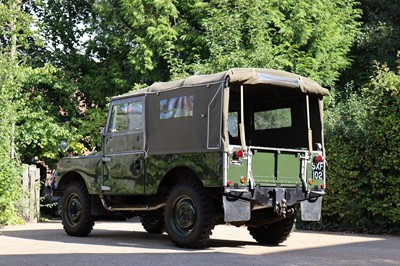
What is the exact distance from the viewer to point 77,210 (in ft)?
46.2

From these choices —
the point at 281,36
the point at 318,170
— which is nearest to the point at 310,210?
the point at 318,170

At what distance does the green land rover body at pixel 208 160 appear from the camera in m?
11.2

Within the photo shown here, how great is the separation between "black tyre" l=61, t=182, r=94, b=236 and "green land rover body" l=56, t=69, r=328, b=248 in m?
0.02

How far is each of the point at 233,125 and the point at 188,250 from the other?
2.65 m

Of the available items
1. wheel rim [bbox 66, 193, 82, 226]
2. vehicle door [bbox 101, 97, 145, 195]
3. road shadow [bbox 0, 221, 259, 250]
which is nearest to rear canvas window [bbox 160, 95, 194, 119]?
vehicle door [bbox 101, 97, 145, 195]

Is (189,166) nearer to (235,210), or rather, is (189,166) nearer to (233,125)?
(235,210)

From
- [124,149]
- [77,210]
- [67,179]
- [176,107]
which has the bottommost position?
[77,210]

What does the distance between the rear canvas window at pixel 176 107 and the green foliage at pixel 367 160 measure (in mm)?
5425

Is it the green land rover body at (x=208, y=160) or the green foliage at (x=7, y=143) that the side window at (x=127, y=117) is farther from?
the green foliage at (x=7, y=143)

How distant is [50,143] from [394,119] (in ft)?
41.7

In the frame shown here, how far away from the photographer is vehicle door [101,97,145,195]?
41.8 feet

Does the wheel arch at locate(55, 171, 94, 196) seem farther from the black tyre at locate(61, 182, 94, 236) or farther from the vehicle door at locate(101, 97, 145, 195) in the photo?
the vehicle door at locate(101, 97, 145, 195)

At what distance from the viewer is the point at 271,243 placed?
42.1 ft

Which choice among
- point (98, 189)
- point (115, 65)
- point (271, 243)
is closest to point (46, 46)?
point (115, 65)
